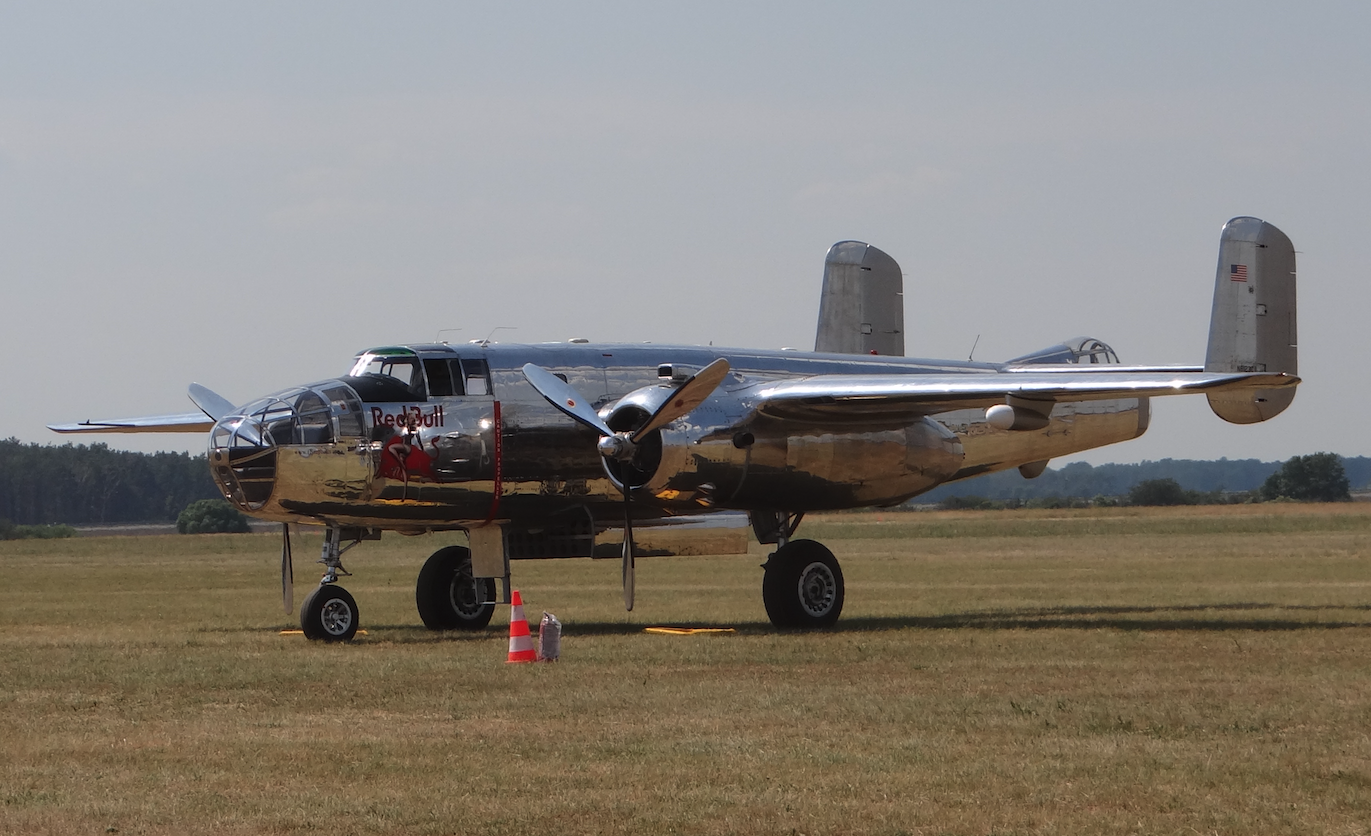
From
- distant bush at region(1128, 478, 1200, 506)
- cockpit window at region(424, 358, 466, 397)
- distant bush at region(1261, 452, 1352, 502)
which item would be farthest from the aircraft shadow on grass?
distant bush at region(1261, 452, 1352, 502)

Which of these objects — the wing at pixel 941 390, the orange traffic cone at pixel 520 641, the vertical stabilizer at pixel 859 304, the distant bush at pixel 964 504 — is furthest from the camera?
the distant bush at pixel 964 504

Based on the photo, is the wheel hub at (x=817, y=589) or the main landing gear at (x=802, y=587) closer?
the main landing gear at (x=802, y=587)

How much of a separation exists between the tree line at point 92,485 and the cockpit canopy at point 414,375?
106344mm

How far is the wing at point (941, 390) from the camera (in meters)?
19.1

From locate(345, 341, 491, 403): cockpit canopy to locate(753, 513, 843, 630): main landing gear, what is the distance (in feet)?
14.5

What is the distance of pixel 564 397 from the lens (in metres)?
19.9

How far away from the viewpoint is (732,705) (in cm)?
1375

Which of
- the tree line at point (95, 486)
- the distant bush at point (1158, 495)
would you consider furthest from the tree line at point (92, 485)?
the distant bush at point (1158, 495)

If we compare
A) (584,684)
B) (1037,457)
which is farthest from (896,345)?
(584,684)

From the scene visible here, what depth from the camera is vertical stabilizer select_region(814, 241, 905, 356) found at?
29516mm

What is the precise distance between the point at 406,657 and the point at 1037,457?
1086cm

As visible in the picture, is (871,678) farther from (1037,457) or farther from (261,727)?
(1037,457)

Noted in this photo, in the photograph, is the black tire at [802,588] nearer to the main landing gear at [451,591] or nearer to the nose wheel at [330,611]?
the main landing gear at [451,591]

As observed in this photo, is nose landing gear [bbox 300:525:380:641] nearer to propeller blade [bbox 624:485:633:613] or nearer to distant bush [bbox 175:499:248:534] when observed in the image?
propeller blade [bbox 624:485:633:613]
